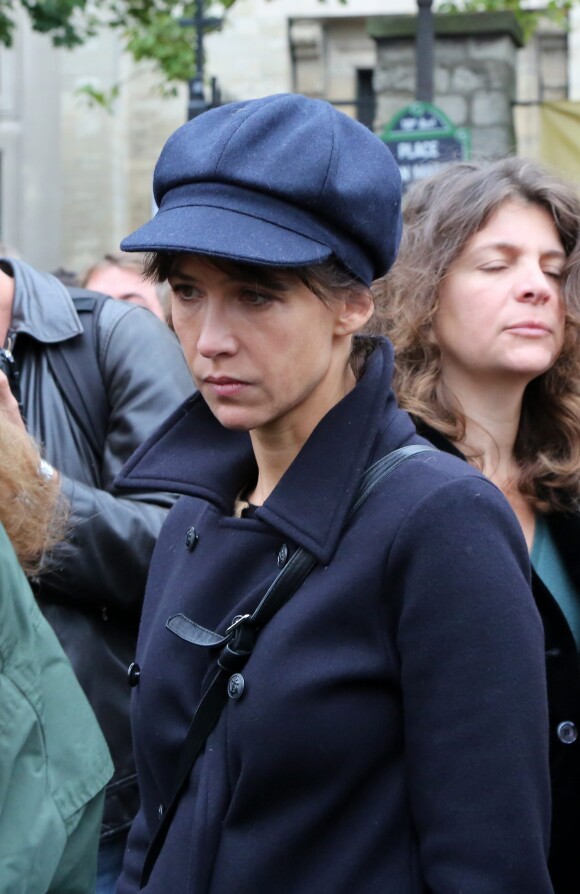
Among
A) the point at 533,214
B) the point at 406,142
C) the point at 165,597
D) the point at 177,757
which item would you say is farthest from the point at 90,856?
the point at 406,142

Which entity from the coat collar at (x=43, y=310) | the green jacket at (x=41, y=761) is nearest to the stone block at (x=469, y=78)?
the coat collar at (x=43, y=310)

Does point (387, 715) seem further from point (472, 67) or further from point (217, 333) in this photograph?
point (472, 67)

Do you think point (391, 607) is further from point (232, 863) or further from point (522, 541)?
point (232, 863)

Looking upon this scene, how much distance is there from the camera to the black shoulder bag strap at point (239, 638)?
1.94 meters

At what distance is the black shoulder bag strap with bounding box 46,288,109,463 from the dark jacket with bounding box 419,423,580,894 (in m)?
1.02

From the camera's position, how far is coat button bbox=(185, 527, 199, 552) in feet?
7.41

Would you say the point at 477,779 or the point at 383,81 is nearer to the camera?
the point at 477,779

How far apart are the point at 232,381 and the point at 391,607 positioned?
0.39 meters

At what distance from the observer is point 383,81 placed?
356 inches

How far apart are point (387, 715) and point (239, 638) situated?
24 cm

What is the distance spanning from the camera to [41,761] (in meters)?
1.95

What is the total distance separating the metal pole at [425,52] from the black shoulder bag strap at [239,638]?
6281mm

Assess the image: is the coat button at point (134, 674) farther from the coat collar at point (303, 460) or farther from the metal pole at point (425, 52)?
the metal pole at point (425, 52)

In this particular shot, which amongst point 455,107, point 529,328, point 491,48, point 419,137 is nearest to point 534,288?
point 529,328
